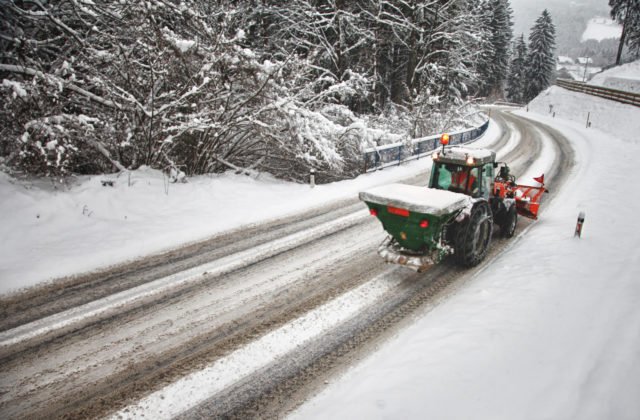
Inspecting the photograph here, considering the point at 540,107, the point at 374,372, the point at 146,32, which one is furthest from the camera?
the point at 540,107

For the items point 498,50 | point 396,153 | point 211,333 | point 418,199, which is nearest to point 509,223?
point 418,199

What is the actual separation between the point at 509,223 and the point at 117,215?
896 cm

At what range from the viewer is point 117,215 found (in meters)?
8.48

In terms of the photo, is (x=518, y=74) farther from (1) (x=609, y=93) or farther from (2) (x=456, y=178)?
(2) (x=456, y=178)

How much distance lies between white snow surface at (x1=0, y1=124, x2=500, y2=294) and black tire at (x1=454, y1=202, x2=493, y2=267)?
449 cm

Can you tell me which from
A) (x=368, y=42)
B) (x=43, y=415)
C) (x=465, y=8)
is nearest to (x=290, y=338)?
(x=43, y=415)

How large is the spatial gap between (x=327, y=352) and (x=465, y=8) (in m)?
23.6

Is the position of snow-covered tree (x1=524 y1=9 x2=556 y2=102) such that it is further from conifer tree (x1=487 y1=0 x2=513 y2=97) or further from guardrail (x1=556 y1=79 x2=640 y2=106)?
guardrail (x1=556 y1=79 x2=640 y2=106)

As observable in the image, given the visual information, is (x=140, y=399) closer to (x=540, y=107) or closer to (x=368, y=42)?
(x=368, y=42)

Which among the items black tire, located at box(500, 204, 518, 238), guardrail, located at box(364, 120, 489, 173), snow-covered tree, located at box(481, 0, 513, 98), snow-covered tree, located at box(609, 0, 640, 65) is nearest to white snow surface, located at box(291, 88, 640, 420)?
black tire, located at box(500, 204, 518, 238)

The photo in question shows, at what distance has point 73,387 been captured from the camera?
13.4 feet

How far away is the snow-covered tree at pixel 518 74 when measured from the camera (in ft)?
213

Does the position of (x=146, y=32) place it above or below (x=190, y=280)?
above

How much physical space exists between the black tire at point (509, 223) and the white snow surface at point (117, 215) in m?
4.50
